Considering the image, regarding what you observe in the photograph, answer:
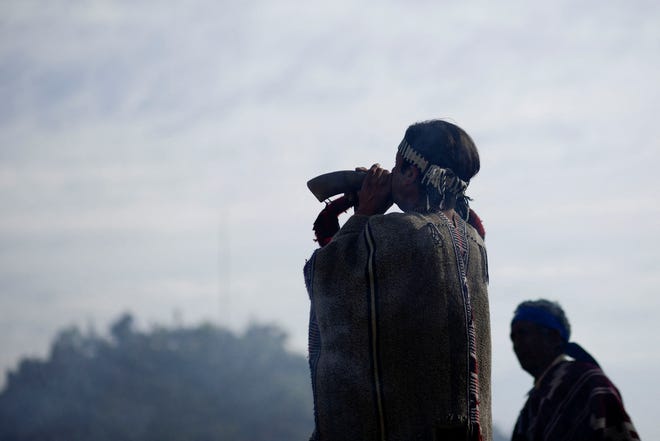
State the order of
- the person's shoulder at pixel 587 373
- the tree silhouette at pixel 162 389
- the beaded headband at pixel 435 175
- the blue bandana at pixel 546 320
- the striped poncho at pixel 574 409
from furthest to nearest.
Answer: the tree silhouette at pixel 162 389, the blue bandana at pixel 546 320, the person's shoulder at pixel 587 373, the striped poncho at pixel 574 409, the beaded headband at pixel 435 175

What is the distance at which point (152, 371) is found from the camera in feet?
347

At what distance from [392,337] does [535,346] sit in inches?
114

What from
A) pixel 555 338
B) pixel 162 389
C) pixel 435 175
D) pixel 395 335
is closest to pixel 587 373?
pixel 555 338

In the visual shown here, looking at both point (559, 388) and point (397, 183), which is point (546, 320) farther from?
point (397, 183)

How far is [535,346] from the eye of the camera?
7.09 meters

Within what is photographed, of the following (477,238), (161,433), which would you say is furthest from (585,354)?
(161,433)

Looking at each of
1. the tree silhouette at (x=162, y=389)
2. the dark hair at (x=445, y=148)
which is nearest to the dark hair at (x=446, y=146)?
the dark hair at (x=445, y=148)

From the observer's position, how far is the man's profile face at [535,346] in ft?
23.1

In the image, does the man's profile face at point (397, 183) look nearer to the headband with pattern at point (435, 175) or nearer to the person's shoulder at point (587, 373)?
the headband with pattern at point (435, 175)

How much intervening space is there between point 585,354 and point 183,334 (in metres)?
103

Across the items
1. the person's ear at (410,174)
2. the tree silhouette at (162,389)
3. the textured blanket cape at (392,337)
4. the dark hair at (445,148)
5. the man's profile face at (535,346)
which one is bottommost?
the textured blanket cape at (392,337)

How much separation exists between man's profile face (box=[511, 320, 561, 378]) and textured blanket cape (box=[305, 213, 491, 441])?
2584 millimetres

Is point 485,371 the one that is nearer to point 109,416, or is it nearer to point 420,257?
point 420,257

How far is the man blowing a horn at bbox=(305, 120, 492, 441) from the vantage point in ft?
14.4
